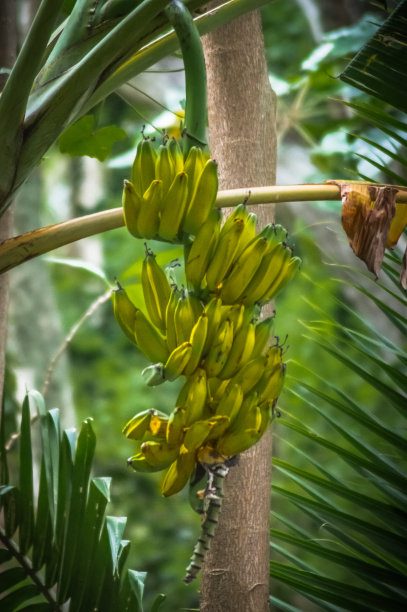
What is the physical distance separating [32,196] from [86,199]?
2735 millimetres

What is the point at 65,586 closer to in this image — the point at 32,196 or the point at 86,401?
the point at 32,196

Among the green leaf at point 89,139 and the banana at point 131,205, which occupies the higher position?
the green leaf at point 89,139

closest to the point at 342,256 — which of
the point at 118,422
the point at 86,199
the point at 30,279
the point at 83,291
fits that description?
the point at 30,279

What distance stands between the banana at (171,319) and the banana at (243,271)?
0.04 meters

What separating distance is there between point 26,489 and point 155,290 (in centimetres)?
33

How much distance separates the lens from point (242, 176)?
2.38 feet

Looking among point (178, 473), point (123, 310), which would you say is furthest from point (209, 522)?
point (123, 310)

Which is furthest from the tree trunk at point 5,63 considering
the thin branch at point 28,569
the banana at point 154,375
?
the banana at point 154,375

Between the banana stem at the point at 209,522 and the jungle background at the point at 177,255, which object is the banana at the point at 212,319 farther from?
the jungle background at the point at 177,255

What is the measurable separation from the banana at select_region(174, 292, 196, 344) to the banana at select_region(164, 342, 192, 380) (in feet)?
0.06

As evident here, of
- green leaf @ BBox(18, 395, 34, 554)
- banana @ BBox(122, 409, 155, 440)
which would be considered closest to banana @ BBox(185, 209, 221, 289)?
banana @ BBox(122, 409, 155, 440)

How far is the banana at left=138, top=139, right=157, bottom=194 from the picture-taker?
0.52 m

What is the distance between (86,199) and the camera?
18.1ft

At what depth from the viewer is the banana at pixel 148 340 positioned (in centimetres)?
54
